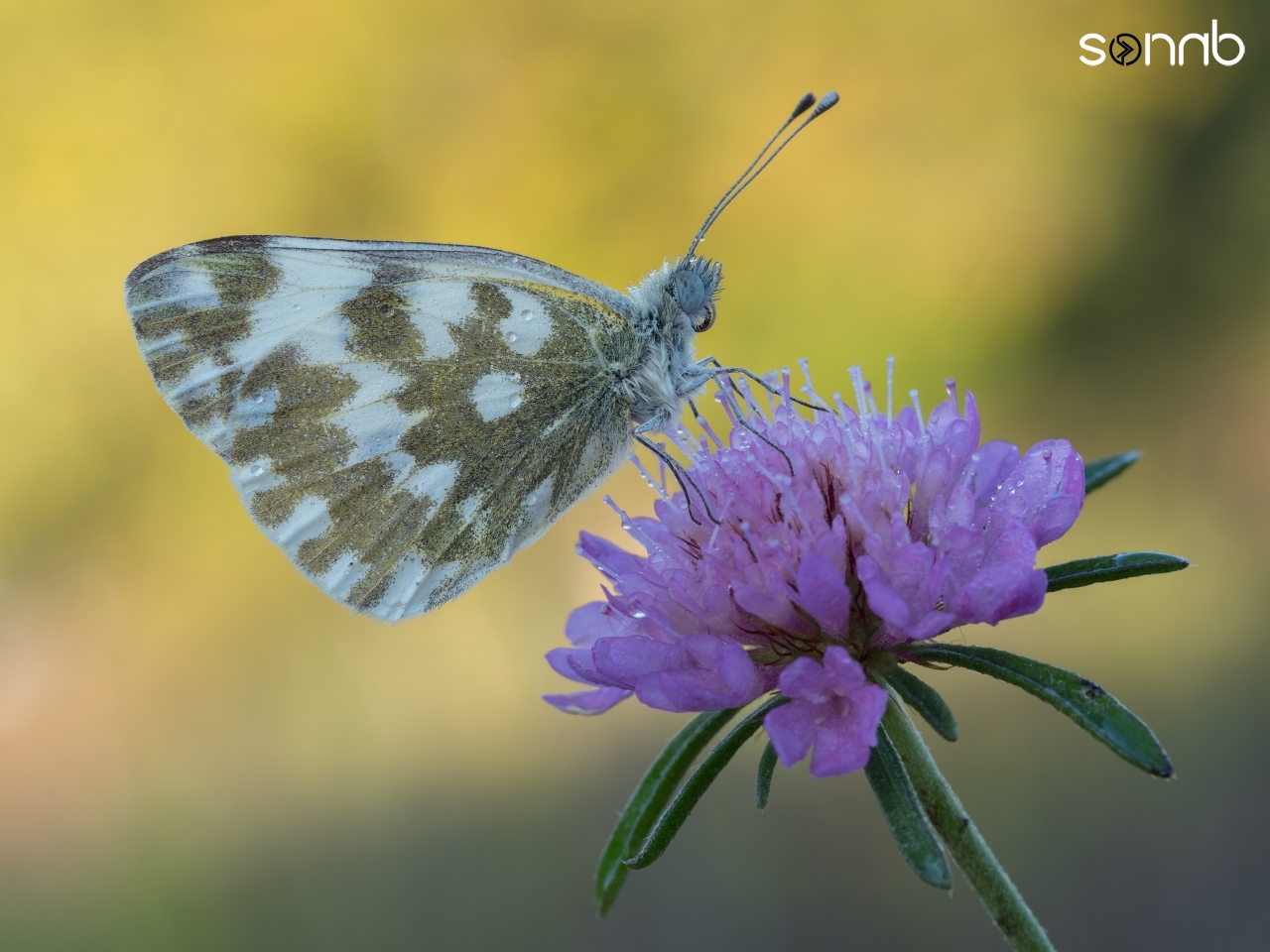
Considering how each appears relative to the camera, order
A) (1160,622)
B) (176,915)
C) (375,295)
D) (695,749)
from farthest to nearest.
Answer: (1160,622)
(176,915)
(375,295)
(695,749)

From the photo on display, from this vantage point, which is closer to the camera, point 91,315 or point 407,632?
point 407,632

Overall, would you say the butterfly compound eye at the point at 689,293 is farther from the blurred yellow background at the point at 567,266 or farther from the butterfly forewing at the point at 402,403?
the blurred yellow background at the point at 567,266

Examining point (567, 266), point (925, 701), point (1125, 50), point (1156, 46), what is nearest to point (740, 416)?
point (925, 701)

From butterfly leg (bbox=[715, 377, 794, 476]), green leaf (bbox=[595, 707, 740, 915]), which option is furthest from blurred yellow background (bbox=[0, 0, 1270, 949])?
green leaf (bbox=[595, 707, 740, 915])

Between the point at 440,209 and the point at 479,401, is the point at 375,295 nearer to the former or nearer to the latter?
the point at 479,401

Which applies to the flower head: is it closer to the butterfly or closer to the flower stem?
the flower stem

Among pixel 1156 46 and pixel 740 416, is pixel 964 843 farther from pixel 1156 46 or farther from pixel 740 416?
pixel 1156 46

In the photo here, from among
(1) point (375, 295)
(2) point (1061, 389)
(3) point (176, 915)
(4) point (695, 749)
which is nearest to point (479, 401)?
(1) point (375, 295)

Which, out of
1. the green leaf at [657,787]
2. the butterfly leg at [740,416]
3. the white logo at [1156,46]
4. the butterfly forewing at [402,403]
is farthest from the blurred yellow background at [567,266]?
the green leaf at [657,787]
